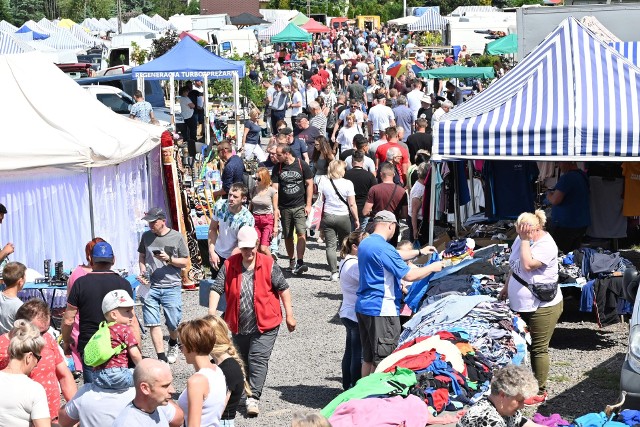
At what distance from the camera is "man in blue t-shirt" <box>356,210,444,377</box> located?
8445 millimetres

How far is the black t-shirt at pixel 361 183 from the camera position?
46.2ft

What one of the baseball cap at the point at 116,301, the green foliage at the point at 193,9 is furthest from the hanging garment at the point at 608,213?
the green foliage at the point at 193,9

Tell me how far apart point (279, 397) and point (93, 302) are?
6.49 ft

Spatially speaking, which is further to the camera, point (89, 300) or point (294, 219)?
point (294, 219)

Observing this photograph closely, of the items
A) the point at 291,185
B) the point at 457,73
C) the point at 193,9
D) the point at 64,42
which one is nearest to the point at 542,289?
the point at 291,185

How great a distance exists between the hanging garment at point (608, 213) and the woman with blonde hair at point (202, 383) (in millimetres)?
7017

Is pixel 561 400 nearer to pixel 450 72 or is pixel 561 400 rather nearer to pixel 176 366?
pixel 176 366

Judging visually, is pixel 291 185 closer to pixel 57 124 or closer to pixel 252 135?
pixel 57 124

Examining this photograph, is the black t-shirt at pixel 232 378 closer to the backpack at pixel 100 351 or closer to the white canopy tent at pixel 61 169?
the backpack at pixel 100 351

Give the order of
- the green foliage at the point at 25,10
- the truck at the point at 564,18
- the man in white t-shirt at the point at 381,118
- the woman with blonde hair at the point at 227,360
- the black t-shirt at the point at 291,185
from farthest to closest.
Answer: the green foliage at the point at 25,10, the man in white t-shirt at the point at 381,118, the truck at the point at 564,18, the black t-shirt at the point at 291,185, the woman with blonde hair at the point at 227,360

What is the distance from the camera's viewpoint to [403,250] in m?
9.91

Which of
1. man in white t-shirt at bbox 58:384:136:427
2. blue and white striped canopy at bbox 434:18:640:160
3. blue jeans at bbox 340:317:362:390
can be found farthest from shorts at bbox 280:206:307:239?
man in white t-shirt at bbox 58:384:136:427

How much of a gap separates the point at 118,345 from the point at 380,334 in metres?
2.56

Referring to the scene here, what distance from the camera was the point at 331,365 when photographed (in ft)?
34.2
